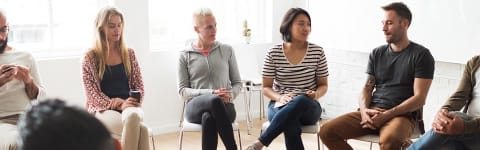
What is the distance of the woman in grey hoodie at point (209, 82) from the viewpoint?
11.1 feet

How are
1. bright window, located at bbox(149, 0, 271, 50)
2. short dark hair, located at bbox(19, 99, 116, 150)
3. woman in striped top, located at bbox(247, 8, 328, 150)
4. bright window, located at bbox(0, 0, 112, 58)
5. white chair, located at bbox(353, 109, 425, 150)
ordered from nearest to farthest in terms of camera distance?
short dark hair, located at bbox(19, 99, 116, 150) → white chair, located at bbox(353, 109, 425, 150) → woman in striped top, located at bbox(247, 8, 328, 150) → bright window, located at bbox(0, 0, 112, 58) → bright window, located at bbox(149, 0, 271, 50)

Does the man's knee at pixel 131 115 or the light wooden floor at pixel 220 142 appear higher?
the man's knee at pixel 131 115

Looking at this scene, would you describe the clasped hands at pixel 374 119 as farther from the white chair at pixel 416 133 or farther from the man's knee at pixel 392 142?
the man's knee at pixel 392 142

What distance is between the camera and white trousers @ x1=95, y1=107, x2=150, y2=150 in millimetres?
3018

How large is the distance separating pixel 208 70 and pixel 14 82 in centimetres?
122

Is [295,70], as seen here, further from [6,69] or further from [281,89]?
[6,69]

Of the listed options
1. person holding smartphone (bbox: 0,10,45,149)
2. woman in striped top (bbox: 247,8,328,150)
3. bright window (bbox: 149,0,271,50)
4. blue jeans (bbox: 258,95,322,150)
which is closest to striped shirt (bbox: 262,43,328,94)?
woman in striped top (bbox: 247,8,328,150)

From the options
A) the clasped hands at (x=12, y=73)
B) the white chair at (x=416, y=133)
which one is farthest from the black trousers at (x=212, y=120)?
the clasped hands at (x=12, y=73)

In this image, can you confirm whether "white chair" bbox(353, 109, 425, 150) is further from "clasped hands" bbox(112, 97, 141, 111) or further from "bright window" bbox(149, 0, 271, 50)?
"bright window" bbox(149, 0, 271, 50)

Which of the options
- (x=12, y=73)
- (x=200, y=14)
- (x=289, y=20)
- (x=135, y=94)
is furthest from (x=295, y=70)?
(x=12, y=73)

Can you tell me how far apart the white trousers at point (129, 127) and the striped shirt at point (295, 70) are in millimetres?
921

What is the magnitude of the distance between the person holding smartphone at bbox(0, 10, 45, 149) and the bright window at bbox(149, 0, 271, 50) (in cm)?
153

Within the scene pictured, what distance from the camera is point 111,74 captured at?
11.0 feet

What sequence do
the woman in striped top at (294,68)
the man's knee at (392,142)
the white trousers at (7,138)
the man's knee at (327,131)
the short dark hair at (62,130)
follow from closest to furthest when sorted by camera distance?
the short dark hair at (62,130) → the white trousers at (7,138) → the man's knee at (392,142) → the man's knee at (327,131) → the woman in striped top at (294,68)
